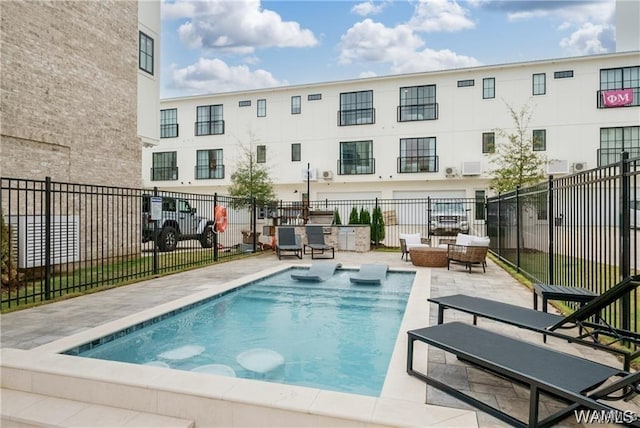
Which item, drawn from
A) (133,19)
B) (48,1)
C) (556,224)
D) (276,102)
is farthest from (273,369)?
(276,102)

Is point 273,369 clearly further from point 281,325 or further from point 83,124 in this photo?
point 83,124

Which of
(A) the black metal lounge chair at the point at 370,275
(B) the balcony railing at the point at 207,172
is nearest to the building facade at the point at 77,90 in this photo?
(A) the black metal lounge chair at the point at 370,275

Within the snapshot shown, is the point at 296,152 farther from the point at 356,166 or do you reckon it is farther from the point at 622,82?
the point at 622,82

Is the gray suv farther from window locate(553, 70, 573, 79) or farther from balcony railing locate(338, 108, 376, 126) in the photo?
window locate(553, 70, 573, 79)

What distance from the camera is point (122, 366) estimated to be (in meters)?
3.42

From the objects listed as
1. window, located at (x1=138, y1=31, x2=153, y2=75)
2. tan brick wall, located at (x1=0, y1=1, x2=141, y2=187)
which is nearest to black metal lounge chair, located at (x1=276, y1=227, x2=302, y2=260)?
tan brick wall, located at (x1=0, y1=1, x2=141, y2=187)

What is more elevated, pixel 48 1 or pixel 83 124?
pixel 48 1

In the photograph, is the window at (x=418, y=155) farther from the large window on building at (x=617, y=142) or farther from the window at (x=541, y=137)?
the large window on building at (x=617, y=142)

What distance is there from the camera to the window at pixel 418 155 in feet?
76.5

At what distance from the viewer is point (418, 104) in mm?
23656

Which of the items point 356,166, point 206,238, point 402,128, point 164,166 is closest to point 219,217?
point 206,238

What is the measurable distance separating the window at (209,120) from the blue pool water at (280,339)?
72.3 ft

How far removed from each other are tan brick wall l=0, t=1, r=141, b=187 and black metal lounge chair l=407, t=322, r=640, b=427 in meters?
9.52

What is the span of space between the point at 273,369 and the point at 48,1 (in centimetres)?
1028
